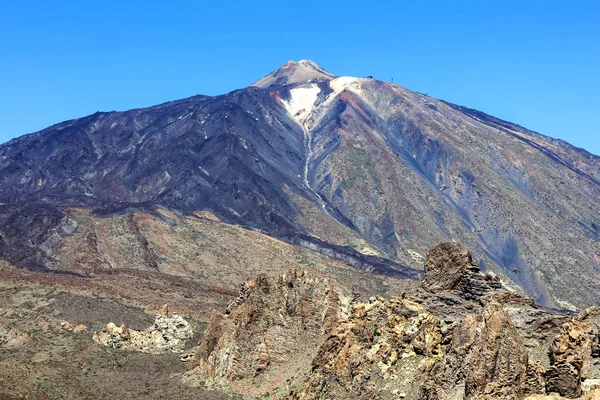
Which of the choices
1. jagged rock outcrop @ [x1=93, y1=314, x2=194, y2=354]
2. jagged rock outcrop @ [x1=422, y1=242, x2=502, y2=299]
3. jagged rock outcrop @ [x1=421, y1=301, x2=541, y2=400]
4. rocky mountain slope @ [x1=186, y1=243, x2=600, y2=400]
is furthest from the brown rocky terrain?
jagged rock outcrop @ [x1=421, y1=301, x2=541, y2=400]

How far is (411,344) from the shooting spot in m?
33.2

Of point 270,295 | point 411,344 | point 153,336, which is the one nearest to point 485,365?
point 411,344

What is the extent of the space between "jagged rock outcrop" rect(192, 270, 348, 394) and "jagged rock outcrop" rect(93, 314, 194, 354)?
1518cm

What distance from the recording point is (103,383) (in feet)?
175

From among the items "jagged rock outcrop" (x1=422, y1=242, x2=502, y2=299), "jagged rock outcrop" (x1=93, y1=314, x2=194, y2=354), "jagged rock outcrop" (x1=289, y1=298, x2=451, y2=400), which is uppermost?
"jagged rock outcrop" (x1=422, y1=242, x2=502, y2=299)

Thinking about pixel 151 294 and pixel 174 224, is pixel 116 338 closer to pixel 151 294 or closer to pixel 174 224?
pixel 151 294

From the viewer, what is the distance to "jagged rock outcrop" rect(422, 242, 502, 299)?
36.4 m

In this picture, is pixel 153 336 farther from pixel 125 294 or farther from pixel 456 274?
pixel 456 274

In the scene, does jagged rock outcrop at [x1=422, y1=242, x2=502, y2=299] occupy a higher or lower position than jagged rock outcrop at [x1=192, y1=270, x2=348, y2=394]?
higher

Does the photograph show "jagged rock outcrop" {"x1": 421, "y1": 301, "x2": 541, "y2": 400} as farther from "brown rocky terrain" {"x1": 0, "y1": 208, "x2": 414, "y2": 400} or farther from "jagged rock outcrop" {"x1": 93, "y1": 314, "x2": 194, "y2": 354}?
"jagged rock outcrop" {"x1": 93, "y1": 314, "x2": 194, "y2": 354}

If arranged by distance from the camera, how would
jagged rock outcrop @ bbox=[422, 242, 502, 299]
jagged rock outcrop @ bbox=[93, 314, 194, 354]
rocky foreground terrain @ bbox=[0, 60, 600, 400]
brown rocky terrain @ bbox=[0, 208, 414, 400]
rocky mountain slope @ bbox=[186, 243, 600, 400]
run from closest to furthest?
1. rocky mountain slope @ bbox=[186, 243, 600, 400]
2. rocky foreground terrain @ bbox=[0, 60, 600, 400]
3. jagged rock outcrop @ bbox=[422, 242, 502, 299]
4. brown rocky terrain @ bbox=[0, 208, 414, 400]
5. jagged rock outcrop @ bbox=[93, 314, 194, 354]

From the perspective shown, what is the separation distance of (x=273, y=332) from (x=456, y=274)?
17594 mm

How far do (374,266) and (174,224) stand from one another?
1528 inches

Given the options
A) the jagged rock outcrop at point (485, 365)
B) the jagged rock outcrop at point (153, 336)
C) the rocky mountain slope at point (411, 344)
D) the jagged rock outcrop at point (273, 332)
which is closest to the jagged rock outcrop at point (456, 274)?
the rocky mountain slope at point (411, 344)
